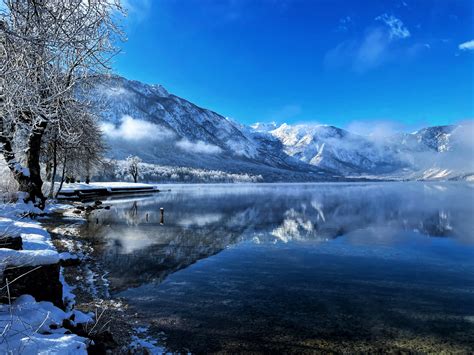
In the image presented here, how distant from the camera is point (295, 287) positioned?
49.5ft

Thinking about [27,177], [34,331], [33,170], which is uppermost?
[33,170]

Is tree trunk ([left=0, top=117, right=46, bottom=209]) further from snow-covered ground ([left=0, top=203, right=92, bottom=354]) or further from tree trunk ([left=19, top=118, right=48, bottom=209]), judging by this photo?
snow-covered ground ([left=0, top=203, right=92, bottom=354])

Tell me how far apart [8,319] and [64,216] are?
28.1 metres

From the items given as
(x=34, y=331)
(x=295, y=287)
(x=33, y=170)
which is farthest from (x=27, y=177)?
(x=34, y=331)

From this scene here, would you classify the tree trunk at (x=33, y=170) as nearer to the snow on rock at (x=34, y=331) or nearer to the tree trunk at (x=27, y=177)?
the tree trunk at (x=27, y=177)

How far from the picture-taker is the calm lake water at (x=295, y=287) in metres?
10.3

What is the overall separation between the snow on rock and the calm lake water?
319 cm

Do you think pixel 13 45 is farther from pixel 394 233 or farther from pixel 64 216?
pixel 394 233

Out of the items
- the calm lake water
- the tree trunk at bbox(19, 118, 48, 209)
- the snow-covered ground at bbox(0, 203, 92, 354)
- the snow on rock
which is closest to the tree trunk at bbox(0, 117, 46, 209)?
the tree trunk at bbox(19, 118, 48, 209)

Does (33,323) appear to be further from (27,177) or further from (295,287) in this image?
(27,177)

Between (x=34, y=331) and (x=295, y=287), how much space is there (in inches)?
431

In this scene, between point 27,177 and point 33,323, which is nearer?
point 33,323

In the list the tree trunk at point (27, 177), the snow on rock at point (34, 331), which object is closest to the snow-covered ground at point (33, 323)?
the snow on rock at point (34, 331)

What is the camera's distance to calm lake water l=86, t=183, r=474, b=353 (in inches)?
404
